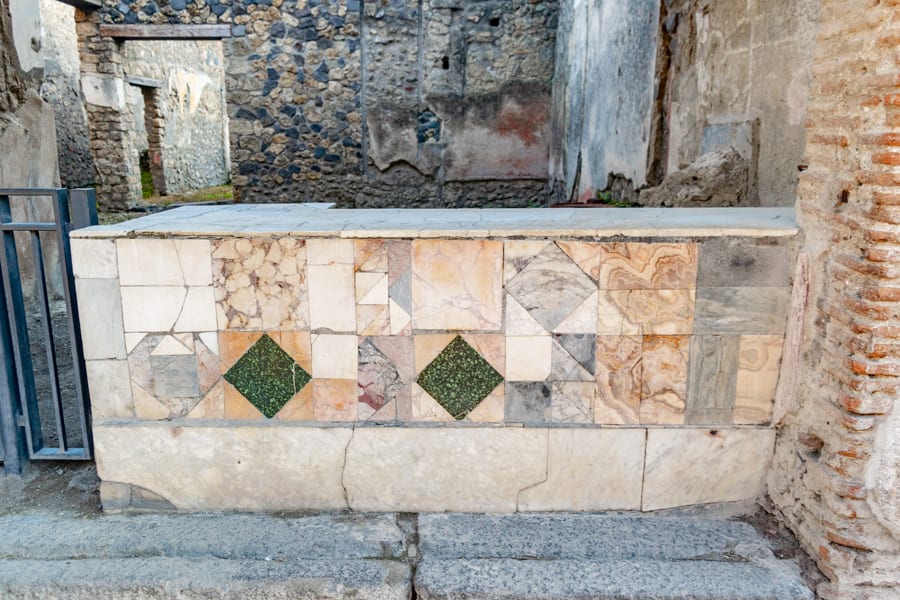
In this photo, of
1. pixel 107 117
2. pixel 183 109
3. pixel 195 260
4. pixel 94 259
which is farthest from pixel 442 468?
pixel 183 109

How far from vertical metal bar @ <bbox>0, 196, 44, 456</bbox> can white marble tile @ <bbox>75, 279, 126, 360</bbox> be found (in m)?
0.36

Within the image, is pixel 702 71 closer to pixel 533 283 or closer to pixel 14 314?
pixel 533 283

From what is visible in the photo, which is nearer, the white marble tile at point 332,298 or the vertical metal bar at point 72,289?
the white marble tile at point 332,298

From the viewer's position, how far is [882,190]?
1.90 m

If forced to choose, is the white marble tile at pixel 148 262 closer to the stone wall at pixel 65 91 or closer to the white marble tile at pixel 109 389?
the white marble tile at pixel 109 389

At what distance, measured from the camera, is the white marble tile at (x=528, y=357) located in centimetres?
237

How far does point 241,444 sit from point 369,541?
1.82 feet

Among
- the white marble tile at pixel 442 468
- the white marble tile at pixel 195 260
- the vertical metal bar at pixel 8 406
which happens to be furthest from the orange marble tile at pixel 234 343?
the vertical metal bar at pixel 8 406

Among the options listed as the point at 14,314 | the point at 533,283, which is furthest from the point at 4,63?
the point at 533,283

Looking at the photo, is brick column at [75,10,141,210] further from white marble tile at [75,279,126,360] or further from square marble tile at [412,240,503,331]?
square marble tile at [412,240,503,331]

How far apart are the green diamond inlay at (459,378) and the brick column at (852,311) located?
101cm

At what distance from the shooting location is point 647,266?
7.56ft

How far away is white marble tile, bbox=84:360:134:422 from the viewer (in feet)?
7.89

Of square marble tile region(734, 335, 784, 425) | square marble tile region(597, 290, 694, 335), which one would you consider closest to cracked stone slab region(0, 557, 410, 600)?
square marble tile region(597, 290, 694, 335)
